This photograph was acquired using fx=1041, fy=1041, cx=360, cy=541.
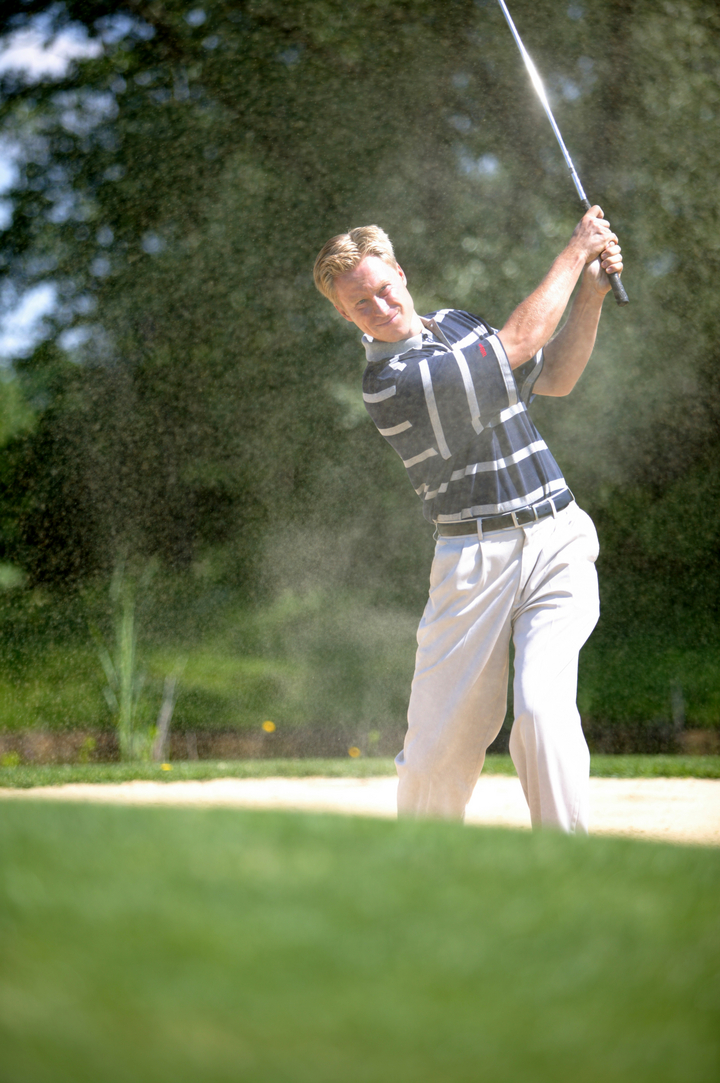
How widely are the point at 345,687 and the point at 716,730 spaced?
7.75 ft

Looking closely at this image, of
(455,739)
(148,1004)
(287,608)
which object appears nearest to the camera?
(148,1004)

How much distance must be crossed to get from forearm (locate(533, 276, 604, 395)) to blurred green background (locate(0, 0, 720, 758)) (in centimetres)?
417

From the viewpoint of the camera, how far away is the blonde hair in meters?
2.16

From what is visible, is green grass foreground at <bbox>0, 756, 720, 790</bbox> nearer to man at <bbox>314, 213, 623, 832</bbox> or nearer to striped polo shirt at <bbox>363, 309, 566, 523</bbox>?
man at <bbox>314, 213, 623, 832</bbox>

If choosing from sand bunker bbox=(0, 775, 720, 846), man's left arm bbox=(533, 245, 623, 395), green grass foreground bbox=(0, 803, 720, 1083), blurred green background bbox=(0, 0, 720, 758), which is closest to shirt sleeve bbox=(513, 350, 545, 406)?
man's left arm bbox=(533, 245, 623, 395)

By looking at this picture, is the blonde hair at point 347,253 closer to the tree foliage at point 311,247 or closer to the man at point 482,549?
the man at point 482,549

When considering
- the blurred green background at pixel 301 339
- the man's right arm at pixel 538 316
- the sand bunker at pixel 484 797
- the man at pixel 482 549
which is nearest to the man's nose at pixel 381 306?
the man at pixel 482 549

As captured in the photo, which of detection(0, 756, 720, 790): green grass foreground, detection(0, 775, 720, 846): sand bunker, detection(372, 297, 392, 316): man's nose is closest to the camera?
detection(372, 297, 392, 316): man's nose

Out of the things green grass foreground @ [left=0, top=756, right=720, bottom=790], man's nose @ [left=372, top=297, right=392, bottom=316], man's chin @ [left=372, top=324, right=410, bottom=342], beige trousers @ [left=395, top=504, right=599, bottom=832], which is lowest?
green grass foreground @ [left=0, top=756, right=720, bottom=790]

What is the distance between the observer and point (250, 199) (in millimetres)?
6809

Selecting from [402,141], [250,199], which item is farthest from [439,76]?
[250,199]

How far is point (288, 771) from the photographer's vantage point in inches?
181

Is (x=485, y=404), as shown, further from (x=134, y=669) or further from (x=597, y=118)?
(x=597, y=118)

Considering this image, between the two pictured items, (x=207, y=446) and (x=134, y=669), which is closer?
(x=134, y=669)
